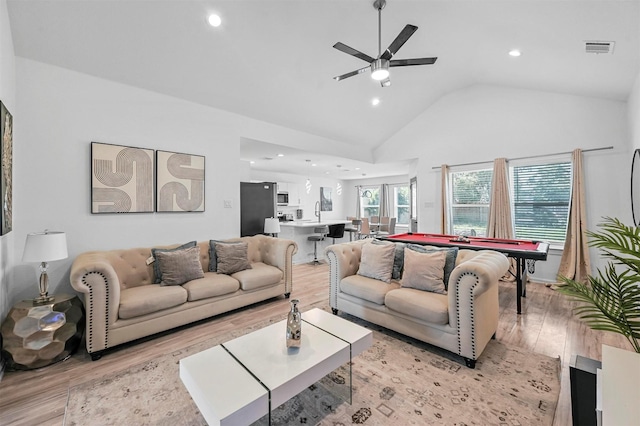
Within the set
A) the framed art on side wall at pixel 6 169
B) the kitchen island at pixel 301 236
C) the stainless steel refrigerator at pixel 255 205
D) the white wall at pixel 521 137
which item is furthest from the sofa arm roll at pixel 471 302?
the kitchen island at pixel 301 236

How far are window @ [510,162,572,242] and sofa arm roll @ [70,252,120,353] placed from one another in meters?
6.09

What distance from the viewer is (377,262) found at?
3270 millimetres

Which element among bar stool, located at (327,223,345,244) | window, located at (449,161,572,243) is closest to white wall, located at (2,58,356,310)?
bar stool, located at (327,223,345,244)

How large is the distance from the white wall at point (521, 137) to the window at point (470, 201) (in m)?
0.30

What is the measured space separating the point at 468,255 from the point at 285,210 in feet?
21.8

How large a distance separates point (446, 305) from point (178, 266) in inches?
112

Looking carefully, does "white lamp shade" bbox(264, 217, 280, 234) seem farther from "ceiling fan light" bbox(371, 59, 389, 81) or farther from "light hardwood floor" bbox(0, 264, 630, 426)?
"ceiling fan light" bbox(371, 59, 389, 81)

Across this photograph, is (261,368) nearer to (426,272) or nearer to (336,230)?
(426,272)

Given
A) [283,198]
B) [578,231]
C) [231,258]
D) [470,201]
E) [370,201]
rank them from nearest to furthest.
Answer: [231,258] → [578,231] → [470,201] → [283,198] → [370,201]

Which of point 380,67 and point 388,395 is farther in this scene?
point 380,67

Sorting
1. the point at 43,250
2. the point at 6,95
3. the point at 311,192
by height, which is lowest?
the point at 43,250

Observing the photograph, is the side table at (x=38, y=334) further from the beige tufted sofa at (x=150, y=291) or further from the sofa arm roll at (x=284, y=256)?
the sofa arm roll at (x=284, y=256)

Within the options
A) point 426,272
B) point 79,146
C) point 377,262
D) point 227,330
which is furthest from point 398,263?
point 79,146

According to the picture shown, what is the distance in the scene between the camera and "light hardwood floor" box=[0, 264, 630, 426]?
1936 millimetres
